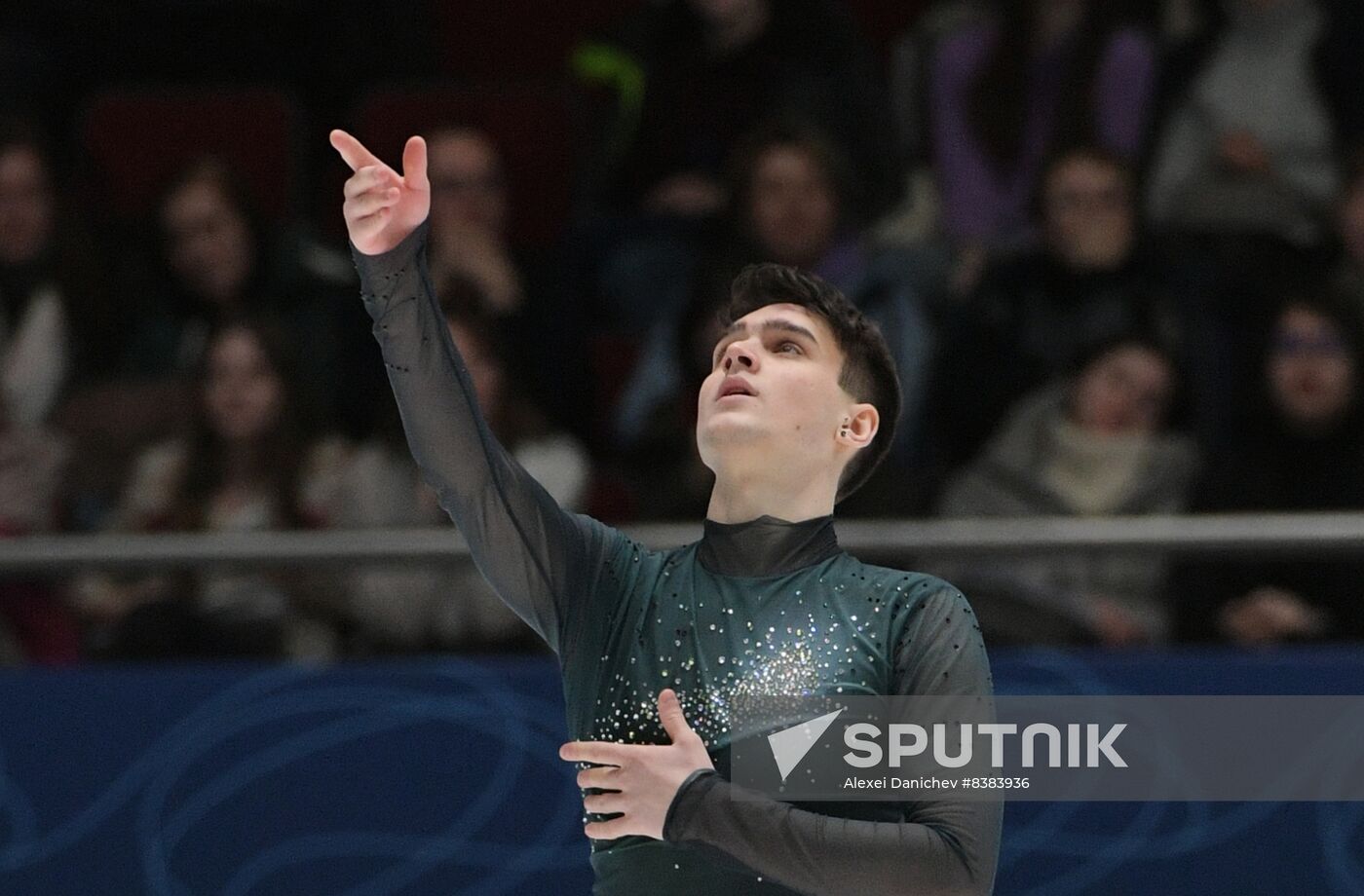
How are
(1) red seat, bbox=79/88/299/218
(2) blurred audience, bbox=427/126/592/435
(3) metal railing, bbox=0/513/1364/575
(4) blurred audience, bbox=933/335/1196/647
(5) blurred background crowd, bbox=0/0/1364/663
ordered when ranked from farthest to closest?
(1) red seat, bbox=79/88/299/218
(2) blurred audience, bbox=427/126/592/435
(4) blurred audience, bbox=933/335/1196/647
(5) blurred background crowd, bbox=0/0/1364/663
(3) metal railing, bbox=0/513/1364/575

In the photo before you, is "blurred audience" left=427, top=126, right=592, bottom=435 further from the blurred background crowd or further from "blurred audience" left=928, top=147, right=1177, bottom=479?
"blurred audience" left=928, top=147, right=1177, bottom=479

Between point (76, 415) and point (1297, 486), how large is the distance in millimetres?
3002

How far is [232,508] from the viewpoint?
4.75 meters

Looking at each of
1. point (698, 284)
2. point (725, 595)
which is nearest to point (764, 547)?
point (725, 595)

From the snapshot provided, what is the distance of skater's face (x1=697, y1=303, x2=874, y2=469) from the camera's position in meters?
2.62

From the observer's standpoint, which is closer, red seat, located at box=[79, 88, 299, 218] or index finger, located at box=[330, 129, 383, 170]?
index finger, located at box=[330, 129, 383, 170]

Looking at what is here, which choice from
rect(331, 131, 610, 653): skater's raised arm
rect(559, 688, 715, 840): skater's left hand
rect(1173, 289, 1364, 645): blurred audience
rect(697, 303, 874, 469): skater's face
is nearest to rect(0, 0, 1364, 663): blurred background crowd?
rect(1173, 289, 1364, 645): blurred audience

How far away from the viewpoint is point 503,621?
4.34 meters

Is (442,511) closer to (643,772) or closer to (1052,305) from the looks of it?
(1052,305)

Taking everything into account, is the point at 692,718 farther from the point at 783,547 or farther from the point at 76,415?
the point at 76,415

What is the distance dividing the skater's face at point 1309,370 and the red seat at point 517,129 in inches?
88.2

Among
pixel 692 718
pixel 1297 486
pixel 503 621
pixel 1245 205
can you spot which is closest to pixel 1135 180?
pixel 1245 205

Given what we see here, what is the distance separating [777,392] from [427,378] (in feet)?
1.48

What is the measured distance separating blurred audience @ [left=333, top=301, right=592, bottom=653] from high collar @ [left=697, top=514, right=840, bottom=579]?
58.6 inches
